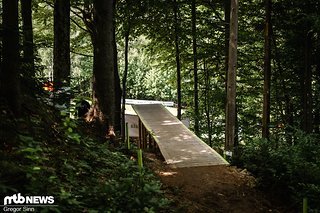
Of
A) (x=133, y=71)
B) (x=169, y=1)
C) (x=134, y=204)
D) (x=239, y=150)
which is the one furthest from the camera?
(x=133, y=71)

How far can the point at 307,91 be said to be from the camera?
14.8 meters

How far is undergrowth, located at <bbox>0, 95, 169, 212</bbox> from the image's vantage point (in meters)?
3.71

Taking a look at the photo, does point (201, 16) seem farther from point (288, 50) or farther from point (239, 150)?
point (239, 150)

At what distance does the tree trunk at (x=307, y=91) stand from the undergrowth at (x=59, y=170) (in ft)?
35.7

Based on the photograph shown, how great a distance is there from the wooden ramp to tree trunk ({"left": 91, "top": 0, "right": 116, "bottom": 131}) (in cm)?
232

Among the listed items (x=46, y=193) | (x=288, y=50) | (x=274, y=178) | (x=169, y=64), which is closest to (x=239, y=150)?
(x=274, y=178)

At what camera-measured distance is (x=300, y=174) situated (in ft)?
24.4

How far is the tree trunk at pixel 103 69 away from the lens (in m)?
8.33

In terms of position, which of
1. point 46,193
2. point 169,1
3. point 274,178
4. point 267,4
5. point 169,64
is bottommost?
point 274,178

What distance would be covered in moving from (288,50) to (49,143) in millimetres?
14006

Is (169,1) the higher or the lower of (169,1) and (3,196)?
the higher

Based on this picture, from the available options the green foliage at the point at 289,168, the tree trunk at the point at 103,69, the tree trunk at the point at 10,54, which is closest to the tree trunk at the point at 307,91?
the green foliage at the point at 289,168

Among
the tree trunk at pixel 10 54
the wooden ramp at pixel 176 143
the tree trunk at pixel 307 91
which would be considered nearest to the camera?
the tree trunk at pixel 10 54

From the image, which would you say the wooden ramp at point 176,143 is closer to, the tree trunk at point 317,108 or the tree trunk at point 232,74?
the tree trunk at point 232,74
